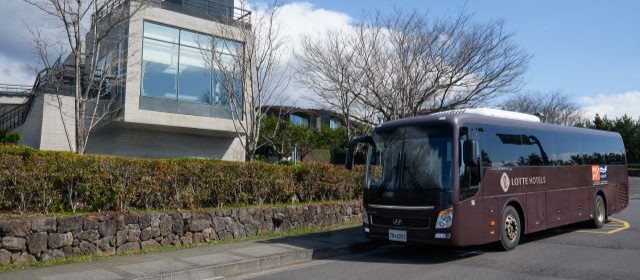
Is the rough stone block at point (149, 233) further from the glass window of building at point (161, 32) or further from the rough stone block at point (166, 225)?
the glass window of building at point (161, 32)

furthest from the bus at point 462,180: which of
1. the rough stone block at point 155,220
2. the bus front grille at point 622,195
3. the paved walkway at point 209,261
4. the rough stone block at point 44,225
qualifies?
the rough stone block at point 44,225

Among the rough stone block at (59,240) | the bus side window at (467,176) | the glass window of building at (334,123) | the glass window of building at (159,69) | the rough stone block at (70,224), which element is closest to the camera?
the rough stone block at (59,240)

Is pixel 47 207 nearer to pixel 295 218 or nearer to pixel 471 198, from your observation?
pixel 295 218

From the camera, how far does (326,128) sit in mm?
35812

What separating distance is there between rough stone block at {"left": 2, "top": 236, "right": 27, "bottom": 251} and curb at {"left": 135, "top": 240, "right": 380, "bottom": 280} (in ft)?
8.11

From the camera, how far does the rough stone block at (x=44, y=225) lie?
905cm

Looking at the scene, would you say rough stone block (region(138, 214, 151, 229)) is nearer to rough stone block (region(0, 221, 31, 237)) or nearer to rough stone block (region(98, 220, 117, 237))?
rough stone block (region(98, 220, 117, 237))

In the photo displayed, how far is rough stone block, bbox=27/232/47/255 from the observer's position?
9.02 m

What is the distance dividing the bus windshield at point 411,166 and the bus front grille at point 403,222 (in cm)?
32

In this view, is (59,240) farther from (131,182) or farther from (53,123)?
(53,123)

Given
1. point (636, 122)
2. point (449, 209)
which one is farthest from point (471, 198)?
point (636, 122)

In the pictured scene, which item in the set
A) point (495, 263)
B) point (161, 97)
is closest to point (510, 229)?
point (495, 263)

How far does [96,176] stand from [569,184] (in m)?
11.2

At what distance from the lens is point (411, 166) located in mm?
10406
